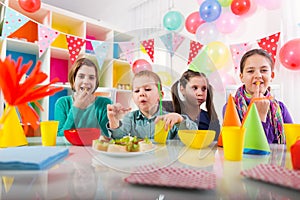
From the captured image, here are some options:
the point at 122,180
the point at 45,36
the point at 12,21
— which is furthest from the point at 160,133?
the point at 12,21

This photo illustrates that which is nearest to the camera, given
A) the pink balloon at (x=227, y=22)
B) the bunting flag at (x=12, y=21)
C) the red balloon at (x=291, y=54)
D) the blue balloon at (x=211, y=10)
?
the bunting flag at (x=12, y=21)

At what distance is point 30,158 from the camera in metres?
0.54

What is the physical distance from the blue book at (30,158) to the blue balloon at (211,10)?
88.1 inches

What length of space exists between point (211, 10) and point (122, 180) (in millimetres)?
2378

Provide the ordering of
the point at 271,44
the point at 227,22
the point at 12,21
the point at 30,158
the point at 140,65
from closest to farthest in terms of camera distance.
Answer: the point at 30,158 → the point at 140,65 → the point at 12,21 → the point at 271,44 → the point at 227,22

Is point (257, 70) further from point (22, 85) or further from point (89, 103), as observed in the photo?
point (22, 85)

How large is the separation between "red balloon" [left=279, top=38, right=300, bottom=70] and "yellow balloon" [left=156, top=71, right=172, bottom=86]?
176 centimetres

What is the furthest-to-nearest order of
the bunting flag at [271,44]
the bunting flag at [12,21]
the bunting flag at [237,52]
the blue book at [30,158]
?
1. the bunting flag at [237,52]
2. the bunting flag at [271,44]
3. the bunting flag at [12,21]
4. the blue book at [30,158]

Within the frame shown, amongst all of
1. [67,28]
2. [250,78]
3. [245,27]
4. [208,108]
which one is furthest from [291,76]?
[67,28]

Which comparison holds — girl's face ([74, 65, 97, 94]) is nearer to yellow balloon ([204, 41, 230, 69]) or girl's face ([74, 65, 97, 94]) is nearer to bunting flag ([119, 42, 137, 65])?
bunting flag ([119, 42, 137, 65])

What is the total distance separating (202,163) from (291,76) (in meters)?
2.25

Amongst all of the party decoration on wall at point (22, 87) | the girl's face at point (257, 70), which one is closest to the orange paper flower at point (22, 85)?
the party decoration on wall at point (22, 87)

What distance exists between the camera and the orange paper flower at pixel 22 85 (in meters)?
0.46

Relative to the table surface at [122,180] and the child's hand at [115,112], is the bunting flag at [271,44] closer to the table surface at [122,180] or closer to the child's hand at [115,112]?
the table surface at [122,180]
